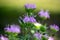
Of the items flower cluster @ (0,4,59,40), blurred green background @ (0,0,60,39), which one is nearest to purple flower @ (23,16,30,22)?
flower cluster @ (0,4,59,40)

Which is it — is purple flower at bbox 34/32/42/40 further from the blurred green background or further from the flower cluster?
the blurred green background

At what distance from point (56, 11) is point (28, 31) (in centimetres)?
182

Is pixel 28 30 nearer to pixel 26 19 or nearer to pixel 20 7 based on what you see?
pixel 26 19

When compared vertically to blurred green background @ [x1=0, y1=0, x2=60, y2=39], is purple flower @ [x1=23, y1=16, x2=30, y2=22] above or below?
below

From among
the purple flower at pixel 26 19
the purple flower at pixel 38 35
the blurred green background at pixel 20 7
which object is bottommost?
the purple flower at pixel 38 35

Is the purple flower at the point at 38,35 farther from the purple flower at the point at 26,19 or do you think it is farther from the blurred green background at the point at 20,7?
the blurred green background at the point at 20,7

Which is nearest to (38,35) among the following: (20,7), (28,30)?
(28,30)

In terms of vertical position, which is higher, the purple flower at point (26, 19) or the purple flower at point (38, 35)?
the purple flower at point (26, 19)

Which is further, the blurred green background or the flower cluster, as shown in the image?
the blurred green background

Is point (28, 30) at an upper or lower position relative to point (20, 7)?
lower

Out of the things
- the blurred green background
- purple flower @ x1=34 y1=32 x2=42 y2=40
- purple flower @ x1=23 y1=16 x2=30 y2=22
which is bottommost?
purple flower @ x1=34 y1=32 x2=42 y2=40

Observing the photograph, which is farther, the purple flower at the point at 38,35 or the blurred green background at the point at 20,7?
the blurred green background at the point at 20,7

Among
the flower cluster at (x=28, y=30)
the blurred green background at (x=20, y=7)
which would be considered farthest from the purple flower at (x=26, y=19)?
the blurred green background at (x=20, y=7)

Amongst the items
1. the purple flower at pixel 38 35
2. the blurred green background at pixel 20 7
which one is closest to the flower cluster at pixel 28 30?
the purple flower at pixel 38 35
